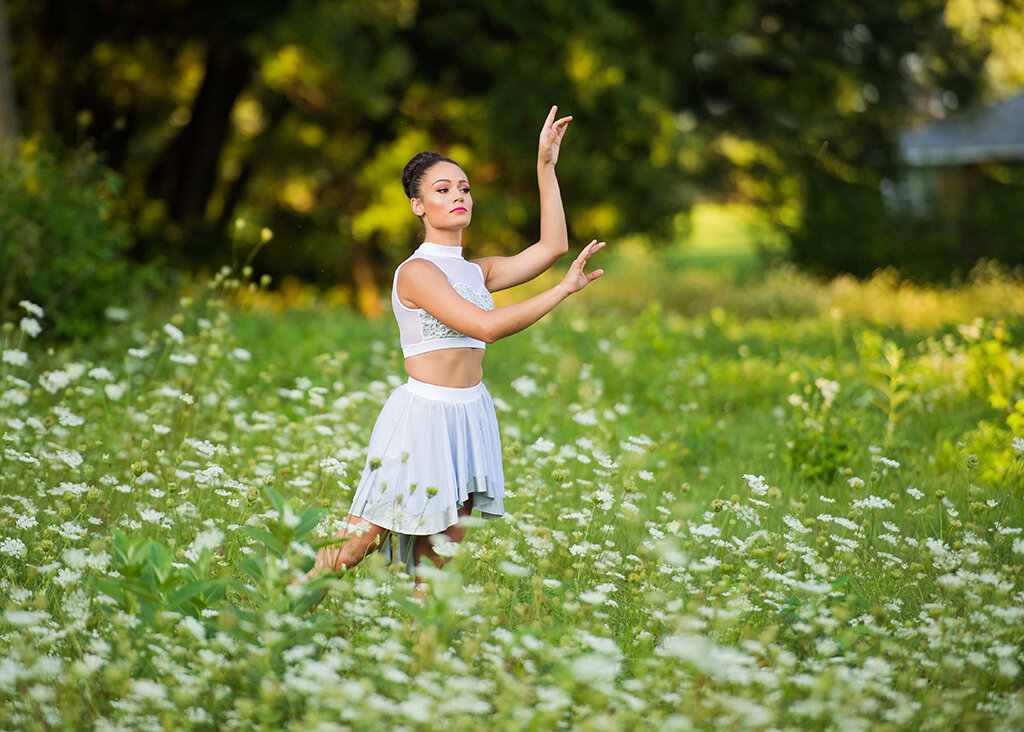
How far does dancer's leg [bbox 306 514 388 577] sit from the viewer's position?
3.32 meters

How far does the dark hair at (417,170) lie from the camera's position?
348 cm

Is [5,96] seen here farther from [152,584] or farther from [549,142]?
[152,584]

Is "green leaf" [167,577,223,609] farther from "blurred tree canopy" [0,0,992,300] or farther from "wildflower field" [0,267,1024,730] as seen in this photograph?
"blurred tree canopy" [0,0,992,300]

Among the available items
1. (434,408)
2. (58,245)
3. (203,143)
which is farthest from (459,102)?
(434,408)

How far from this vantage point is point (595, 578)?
3773 mm

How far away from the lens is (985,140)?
23828mm

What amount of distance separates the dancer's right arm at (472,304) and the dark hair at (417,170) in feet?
0.99

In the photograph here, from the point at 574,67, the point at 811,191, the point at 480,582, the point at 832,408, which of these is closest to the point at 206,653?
the point at 480,582

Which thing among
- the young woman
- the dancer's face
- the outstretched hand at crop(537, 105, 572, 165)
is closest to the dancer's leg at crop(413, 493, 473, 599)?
the young woman

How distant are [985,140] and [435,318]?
24.1 metres

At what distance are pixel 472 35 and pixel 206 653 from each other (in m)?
12.5

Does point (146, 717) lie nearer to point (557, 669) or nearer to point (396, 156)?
point (557, 669)

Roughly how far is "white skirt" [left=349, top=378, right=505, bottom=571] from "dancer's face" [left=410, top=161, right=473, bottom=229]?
563 millimetres

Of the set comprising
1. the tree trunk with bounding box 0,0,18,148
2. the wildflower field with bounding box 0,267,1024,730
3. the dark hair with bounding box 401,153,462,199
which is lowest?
the wildflower field with bounding box 0,267,1024,730
